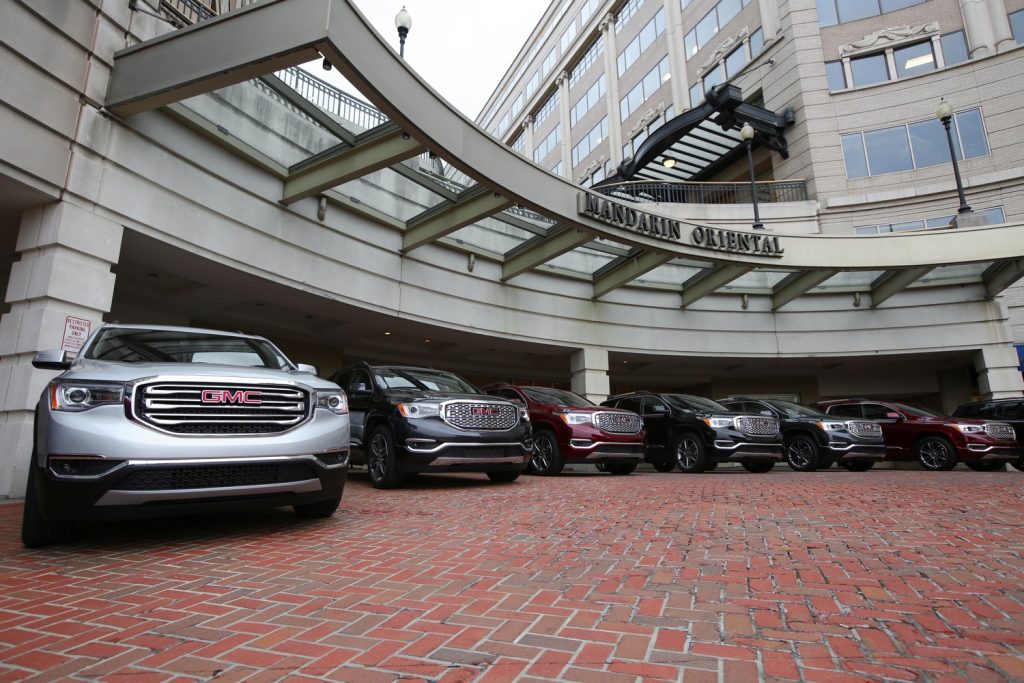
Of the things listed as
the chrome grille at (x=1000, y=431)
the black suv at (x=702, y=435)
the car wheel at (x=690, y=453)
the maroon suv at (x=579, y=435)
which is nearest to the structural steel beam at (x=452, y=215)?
the maroon suv at (x=579, y=435)

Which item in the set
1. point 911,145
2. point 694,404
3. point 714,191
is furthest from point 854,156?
point 694,404

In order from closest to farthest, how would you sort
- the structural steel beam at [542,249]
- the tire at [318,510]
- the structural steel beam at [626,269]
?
the tire at [318,510]
the structural steel beam at [542,249]
the structural steel beam at [626,269]

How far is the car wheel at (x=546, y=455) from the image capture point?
9797 millimetres

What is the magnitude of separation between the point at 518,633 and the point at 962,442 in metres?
13.7

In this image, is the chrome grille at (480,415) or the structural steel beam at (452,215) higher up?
the structural steel beam at (452,215)

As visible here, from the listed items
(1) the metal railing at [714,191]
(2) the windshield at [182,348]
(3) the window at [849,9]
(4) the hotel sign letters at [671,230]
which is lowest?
(2) the windshield at [182,348]

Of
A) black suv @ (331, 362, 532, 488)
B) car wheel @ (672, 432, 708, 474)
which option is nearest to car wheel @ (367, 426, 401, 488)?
black suv @ (331, 362, 532, 488)

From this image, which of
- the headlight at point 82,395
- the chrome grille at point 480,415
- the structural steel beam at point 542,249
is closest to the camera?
the headlight at point 82,395

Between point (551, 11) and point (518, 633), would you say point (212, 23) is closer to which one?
point (518, 633)

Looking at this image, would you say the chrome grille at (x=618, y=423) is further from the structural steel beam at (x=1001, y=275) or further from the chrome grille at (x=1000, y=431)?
the structural steel beam at (x=1001, y=275)

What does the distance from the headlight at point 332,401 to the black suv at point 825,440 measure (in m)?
10.2

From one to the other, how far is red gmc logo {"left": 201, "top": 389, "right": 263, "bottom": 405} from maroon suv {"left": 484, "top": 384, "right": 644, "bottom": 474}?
245 inches

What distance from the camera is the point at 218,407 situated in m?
4.00

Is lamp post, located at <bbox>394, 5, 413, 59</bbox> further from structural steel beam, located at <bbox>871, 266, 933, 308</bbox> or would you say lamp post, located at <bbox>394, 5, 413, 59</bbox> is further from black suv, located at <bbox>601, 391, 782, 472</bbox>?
structural steel beam, located at <bbox>871, 266, 933, 308</bbox>
